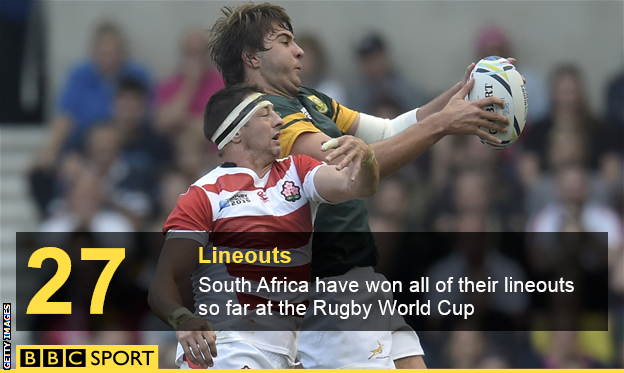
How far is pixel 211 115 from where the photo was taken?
15.3 feet

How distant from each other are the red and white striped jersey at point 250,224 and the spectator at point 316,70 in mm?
4373

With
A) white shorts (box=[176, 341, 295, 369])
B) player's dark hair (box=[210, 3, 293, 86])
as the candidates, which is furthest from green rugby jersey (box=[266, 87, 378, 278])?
white shorts (box=[176, 341, 295, 369])

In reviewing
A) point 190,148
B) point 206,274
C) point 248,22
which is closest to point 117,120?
point 190,148

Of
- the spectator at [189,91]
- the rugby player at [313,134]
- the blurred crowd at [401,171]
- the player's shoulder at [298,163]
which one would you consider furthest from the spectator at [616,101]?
the player's shoulder at [298,163]

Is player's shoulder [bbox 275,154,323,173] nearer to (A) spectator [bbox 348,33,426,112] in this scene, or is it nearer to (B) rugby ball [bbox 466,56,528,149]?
(B) rugby ball [bbox 466,56,528,149]

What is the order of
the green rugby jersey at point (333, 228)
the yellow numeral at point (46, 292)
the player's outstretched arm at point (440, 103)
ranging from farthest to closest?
the yellow numeral at point (46, 292), the player's outstretched arm at point (440, 103), the green rugby jersey at point (333, 228)

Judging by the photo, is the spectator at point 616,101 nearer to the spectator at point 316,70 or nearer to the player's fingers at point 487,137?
the spectator at point 316,70

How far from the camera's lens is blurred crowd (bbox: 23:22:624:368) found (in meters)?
7.76

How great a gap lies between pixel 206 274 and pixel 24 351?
250cm

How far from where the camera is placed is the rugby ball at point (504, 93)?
15.2ft

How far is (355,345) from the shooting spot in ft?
16.0

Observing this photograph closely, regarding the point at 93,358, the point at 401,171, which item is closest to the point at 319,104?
the point at 93,358

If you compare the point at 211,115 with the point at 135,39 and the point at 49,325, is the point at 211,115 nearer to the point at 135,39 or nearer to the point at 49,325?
the point at 49,325

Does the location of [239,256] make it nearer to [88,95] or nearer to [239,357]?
[239,357]
